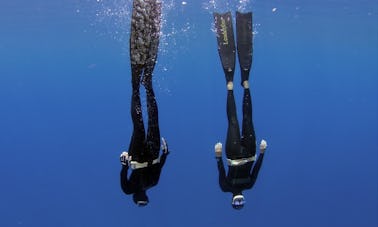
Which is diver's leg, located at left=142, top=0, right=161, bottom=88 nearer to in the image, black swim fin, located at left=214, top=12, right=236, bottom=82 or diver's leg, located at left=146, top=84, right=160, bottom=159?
diver's leg, located at left=146, top=84, right=160, bottom=159

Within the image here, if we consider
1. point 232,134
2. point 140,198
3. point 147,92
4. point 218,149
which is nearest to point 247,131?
point 232,134

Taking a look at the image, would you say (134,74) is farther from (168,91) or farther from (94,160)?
(168,91)

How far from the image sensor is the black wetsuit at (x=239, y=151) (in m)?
7.91

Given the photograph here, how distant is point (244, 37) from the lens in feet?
26.4

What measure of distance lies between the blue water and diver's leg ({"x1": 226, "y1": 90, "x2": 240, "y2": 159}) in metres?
8.46

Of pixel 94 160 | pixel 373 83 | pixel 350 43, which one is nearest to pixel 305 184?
pixel 350 43

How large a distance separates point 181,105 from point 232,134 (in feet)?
205

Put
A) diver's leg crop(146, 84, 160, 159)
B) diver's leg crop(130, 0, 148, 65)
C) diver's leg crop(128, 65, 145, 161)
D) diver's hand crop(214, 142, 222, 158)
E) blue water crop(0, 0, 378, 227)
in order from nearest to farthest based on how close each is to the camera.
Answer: diver's leg crop(130, 0, 148, 65), diver's leg crop(128, 65, 145, 161), diver's leg crop(146, 84, 160, 159), diver's hand crop(214, 142, 222, 158), blue water crop(0, 0, 378, 227)

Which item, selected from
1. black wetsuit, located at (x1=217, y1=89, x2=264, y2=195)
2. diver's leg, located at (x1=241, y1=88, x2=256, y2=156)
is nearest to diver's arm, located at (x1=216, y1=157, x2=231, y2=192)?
black wetsuit, located at (x1=217, y1=89, x2=264, y2=195)

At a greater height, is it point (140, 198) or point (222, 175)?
point (222, 175)

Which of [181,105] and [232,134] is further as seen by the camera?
[181,105]

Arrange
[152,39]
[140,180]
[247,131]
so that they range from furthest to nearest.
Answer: [247,131]
[140,180]
[152,39]

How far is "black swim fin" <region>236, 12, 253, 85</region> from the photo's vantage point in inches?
316

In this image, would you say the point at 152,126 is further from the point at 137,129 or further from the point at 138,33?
the point at 138,33
